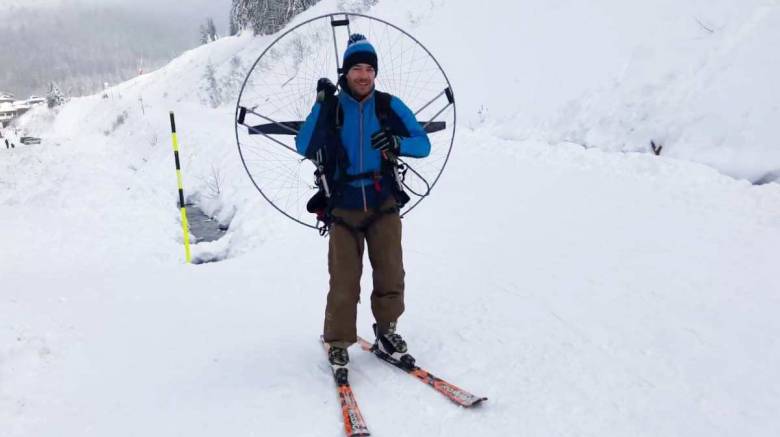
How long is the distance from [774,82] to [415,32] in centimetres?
1869

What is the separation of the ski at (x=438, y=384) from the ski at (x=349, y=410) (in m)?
0.46

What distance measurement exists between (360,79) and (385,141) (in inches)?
20.8

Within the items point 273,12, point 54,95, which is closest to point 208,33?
point 54,95

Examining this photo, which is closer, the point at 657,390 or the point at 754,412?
the point at 754,412

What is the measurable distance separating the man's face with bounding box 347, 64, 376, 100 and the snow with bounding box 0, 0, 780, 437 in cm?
232

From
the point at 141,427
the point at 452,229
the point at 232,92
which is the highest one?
the point at 232,92

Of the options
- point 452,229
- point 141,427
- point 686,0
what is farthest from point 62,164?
point 686,0

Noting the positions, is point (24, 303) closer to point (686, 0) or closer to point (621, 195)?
point (621, 195)

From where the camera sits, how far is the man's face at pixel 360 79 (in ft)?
13.1

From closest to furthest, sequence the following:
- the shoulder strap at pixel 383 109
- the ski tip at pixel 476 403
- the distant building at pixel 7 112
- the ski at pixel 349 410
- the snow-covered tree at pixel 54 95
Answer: the ski at pixel 349 410 < the ski tip at pixel 476 403 < the shoulder strap at pixel 383 109 < the snow-covered tree at pixel 54 95 < the distant building at pixel 7 112

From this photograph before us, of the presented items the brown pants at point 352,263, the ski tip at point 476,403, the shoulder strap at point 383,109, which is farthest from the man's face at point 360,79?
the ski tip at point 476,403

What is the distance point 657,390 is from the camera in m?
3.43

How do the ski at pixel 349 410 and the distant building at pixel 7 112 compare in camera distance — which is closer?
the ski at pixel 349 410

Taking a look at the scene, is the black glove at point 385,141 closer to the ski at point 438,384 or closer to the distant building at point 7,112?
the ski at point 438,384
